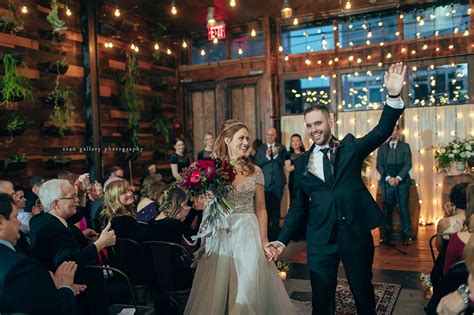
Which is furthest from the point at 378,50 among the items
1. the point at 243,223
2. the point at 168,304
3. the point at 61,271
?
the point at 61,271

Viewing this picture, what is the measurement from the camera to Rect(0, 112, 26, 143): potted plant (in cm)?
584

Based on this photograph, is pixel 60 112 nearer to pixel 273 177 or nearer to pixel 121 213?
pixel 273 177

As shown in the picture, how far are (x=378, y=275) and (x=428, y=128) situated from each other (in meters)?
3.93

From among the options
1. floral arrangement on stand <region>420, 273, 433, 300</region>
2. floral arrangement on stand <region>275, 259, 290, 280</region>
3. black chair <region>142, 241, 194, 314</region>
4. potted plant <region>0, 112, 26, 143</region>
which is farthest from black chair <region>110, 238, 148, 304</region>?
potted plant <region>0, 112, 26, 143</region>

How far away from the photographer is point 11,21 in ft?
19.2

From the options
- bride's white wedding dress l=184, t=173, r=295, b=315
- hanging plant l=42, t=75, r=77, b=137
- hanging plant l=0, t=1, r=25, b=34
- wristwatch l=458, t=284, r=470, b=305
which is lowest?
bride's white wedding dress l=184, t=173, r=295, b=315

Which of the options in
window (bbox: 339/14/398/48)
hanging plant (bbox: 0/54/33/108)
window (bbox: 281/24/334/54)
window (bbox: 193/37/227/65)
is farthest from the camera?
window (bbox: 193/37/227/65)

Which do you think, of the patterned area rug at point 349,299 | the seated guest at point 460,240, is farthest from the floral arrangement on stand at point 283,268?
the seated guest at point 460,240

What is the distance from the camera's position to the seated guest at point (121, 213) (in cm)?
351

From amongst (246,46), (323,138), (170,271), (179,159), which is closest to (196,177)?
(170,271)

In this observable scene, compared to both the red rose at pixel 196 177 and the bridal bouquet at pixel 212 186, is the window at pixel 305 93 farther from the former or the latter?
the red rose at pixel 196 177

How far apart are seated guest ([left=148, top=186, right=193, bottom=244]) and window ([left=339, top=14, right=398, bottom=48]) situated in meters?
6.00

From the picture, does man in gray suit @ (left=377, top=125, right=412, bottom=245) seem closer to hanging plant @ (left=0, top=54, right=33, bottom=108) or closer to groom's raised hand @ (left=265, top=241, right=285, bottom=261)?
groom's raised hand @ (left=265, top=241, right=285, bottom=261)

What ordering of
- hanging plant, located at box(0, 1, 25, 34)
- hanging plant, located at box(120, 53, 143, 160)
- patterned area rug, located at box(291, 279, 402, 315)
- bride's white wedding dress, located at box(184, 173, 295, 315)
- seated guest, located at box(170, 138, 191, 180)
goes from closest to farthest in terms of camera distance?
bride's white wedding dress, located at box(184, 173, 295, 315) → patterned area rug, located at box(291, 279, 402, 315) → hanging plant, located at box(0, 1, 25, 34) → seated guest, located at box(170, 138, 191, 180) → hanging plant, located at box(120, 53, 143, 160)
